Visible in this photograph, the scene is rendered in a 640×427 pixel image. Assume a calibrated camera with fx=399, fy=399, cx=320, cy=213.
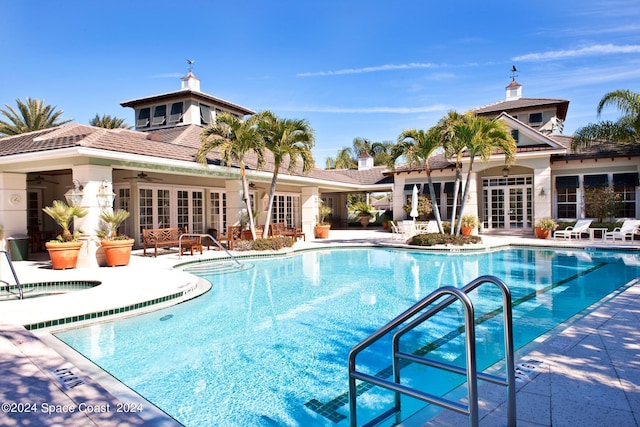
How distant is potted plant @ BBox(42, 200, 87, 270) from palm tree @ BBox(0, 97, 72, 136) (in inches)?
1004

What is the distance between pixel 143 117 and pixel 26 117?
13602mm

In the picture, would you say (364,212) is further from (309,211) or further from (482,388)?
(482,388)

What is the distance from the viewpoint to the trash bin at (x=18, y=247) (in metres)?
14.2

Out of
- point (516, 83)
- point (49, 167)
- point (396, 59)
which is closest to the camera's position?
point (49, 167)

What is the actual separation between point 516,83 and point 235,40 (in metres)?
22.5

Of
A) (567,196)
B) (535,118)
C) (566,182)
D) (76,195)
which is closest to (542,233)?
(567,196)

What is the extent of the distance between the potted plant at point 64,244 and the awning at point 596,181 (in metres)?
24.1

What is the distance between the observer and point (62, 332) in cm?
682

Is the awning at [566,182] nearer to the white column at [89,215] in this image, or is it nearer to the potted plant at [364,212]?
the potted plant at [364,212]

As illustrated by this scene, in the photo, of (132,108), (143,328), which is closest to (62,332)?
(143,328)

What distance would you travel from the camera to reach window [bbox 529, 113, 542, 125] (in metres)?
28.2

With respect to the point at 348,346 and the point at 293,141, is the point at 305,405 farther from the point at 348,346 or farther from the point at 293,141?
the point at 293,141

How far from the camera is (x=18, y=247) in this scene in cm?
1434

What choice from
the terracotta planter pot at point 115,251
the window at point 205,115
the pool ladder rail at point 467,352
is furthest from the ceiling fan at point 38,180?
the pool ladder rail at point 467,352
